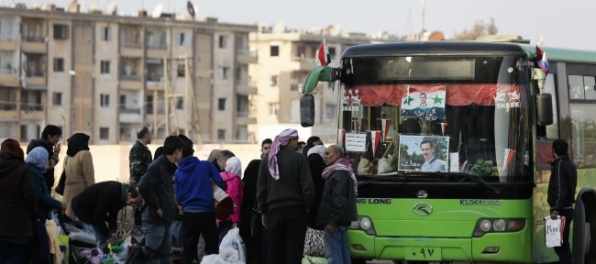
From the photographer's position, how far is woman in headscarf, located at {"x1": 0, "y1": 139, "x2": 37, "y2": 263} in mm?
13672

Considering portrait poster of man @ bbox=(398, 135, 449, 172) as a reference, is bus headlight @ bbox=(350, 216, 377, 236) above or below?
below

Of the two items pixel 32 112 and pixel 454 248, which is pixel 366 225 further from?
pixel 32 112

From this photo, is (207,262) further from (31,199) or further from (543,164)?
(543,164)

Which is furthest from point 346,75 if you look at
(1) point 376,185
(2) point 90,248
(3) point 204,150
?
(3) point 204,150

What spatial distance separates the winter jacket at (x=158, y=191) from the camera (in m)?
15.3

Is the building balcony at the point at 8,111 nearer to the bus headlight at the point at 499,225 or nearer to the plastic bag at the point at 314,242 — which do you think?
the plastic bag at the point at 314,242

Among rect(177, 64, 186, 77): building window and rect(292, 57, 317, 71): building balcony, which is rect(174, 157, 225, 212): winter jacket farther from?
rect(292, 57, 317, 71): building balcony

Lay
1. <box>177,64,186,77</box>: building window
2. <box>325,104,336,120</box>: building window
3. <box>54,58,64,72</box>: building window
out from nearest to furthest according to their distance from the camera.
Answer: <box>54,58,64,72</box>: building window → <box>177,64,186,77</box>: building window → <box>325,104,336,120</box>: building window

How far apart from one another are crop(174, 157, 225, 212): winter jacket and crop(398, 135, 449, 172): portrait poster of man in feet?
7.15

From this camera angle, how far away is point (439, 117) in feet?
52.5

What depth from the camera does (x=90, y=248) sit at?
1597cm

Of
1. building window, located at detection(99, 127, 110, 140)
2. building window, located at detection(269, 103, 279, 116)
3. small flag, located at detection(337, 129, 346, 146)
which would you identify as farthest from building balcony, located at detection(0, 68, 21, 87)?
small flag, located at detection(337, 129, 346, 146)

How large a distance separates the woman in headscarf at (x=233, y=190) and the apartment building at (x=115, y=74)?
83632 mm

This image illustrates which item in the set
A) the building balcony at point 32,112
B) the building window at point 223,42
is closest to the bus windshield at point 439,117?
the building balcony at point 32,112
